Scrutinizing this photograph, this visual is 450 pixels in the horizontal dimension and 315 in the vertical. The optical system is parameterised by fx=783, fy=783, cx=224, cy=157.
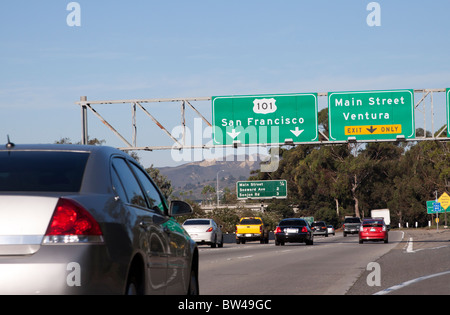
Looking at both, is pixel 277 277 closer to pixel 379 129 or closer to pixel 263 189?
pixel 379 129

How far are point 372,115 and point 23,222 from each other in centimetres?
3371

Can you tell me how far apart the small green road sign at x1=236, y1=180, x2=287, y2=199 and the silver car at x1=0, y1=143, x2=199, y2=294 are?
74.2m

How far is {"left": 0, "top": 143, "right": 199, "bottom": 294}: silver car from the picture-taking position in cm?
497

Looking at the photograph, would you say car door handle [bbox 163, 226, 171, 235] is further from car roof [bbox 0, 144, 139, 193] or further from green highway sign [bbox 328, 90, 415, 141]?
green highway sign [bbox 328, 90, 415, 141]

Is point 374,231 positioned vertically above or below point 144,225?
below

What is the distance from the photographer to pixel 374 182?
114750mm

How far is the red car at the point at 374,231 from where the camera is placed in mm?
42219

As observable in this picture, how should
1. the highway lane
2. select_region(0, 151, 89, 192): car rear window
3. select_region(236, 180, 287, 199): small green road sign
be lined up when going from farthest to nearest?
select_region(236, 180, 287, 199): small green road sign → the highway lane → select_region(0, 151, 89, 192): car rear window

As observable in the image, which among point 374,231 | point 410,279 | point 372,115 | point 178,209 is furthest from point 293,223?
point 178,209

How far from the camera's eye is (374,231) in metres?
42.4

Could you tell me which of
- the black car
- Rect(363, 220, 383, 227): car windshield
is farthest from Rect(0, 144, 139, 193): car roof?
Rect(363, 220, 383, 227): car windshield
